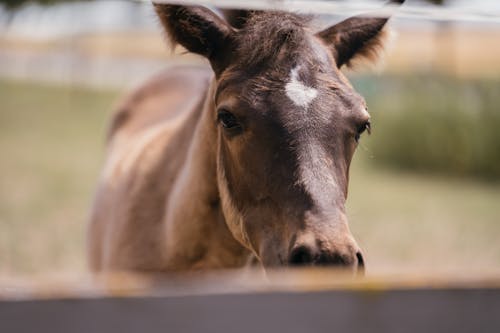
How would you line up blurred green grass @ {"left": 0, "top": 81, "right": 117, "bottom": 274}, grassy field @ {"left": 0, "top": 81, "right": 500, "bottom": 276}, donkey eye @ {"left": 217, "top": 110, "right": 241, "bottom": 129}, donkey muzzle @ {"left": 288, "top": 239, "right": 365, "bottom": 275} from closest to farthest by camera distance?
donkey muzzle @ {"left": 288, "top": 239, "right": 365, "bottom": 275}, donkey eye @ {"left": 217, "top": 110, "right": 241, "bottom": 129}, blurred green grass @ {"left": 0, "top": 81, "right": 117, "bottom": 274}, grassy field @ {"left": 0, "top": 81, "right": 500, "bottom": 276}

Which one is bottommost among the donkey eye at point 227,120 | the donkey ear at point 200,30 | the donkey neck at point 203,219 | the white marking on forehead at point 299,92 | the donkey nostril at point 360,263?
the donkey neck at point 203,219

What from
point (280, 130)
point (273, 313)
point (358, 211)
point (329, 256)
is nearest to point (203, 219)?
point (280, 130)

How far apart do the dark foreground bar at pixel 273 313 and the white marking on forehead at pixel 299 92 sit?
1.36 metres

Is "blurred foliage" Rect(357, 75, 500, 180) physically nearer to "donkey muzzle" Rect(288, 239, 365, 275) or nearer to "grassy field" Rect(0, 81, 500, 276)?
"grassy field" Rect(0, 81, 500, 276)

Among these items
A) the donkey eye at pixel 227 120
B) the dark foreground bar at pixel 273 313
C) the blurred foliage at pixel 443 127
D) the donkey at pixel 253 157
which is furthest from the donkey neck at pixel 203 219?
the blurred foliage at pixel 443 127

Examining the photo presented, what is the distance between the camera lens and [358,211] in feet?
32.6

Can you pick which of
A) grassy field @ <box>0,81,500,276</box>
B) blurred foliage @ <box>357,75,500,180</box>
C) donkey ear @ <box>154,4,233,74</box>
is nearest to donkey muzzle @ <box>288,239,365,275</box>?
donkey ear @ <box>154,4,233,74</box>

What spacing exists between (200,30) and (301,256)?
3.99 ft

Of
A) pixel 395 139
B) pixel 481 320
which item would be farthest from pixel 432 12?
pixel 395 139

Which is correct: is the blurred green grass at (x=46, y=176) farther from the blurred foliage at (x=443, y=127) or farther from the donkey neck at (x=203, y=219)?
the blurred foliage at (x=443, y=127)

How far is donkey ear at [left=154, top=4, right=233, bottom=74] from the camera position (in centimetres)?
281

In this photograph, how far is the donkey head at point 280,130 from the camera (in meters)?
2.26

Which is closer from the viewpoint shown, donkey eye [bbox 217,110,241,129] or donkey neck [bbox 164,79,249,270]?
donkey eye [bbox 217,110,241,129]

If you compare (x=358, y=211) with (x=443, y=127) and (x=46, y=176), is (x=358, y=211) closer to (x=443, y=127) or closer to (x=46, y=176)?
(x=443, y=127)
